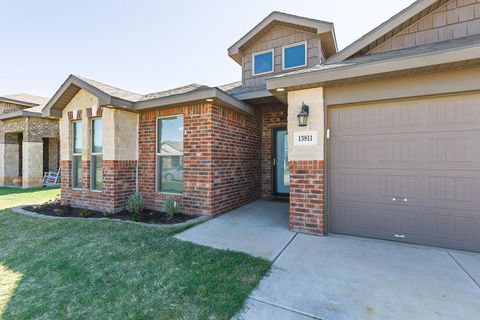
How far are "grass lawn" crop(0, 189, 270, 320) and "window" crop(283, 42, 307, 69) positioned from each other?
5.98 m

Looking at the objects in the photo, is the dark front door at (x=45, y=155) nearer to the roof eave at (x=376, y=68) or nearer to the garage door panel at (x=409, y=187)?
the roof eave at (x=376, y=68)

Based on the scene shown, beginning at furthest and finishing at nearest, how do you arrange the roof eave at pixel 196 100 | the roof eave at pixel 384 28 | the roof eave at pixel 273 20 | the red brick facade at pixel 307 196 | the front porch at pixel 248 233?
1. the roof eave at pixel 273 20
2. the roof eave at pixel 196 100
3. the roof eave at pixel 384 28
4. the red brick facade at pixel 307 196
5. the front porch at pixel 248 233

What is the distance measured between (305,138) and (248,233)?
83.1 inches

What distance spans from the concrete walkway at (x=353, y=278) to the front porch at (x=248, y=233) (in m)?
0.02

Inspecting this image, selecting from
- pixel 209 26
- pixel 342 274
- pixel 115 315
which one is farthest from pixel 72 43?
pixel 342 274

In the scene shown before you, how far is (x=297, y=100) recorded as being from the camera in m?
4.32

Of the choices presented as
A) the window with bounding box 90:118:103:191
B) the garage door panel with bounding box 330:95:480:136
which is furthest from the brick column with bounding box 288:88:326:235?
the window with bounding box 90:118:103:191

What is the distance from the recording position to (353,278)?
265 cm

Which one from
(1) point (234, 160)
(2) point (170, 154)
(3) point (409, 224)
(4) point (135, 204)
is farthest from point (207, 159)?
(3) point (409, 224)

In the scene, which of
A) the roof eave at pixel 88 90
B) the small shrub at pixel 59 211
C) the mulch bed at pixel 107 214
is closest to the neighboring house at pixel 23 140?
the roof eave at pixel 88 90

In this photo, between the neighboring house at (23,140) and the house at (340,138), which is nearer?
the house at (340,138)

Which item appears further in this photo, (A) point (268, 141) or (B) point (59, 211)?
(A) point (268, 141)

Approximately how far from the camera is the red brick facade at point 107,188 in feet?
18.8

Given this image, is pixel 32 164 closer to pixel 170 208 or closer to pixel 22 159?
pixel 22 159
